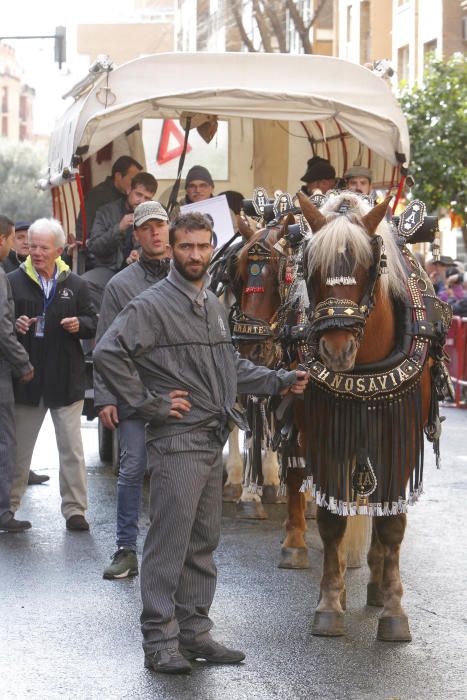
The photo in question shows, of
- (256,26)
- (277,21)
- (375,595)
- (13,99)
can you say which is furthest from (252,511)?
(13,99)

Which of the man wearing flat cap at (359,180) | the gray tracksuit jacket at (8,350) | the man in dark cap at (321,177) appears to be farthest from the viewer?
the man in dark cap at (321,177)

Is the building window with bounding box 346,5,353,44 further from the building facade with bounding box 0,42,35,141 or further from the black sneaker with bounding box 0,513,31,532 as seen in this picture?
the building facade with bounding box 0,42,35,141

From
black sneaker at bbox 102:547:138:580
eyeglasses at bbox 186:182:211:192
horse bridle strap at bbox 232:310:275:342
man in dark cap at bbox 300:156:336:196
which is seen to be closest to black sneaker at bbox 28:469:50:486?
eyeglasses at bbox 186:182:211:192

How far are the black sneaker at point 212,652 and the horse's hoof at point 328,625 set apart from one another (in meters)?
0.62

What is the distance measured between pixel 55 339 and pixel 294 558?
8.27 feet

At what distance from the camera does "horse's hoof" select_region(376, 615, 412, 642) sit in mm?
6934

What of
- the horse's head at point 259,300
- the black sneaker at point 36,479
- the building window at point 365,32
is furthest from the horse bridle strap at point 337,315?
the building window at point 365,32

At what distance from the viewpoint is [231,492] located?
11.2 m

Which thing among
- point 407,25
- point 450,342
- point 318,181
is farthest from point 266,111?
point 407,25

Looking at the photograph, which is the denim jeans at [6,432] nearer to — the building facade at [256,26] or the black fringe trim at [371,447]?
the black fringe trim at [371,447]

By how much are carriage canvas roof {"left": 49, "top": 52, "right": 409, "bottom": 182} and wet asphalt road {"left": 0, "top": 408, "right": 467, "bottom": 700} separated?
3.29 meters

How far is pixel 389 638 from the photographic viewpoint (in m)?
6.93

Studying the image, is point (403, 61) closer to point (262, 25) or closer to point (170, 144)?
point (262, 25)

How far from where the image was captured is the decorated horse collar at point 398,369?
269 inches
